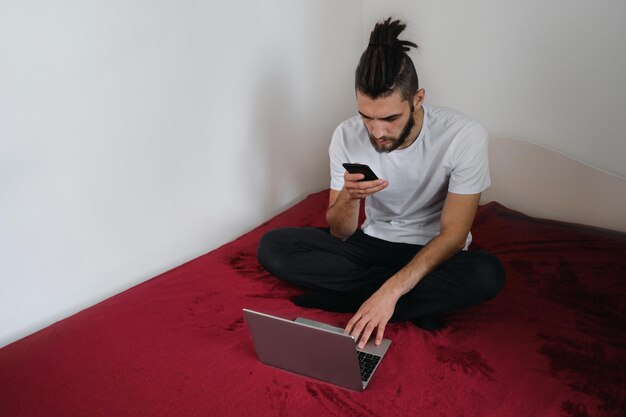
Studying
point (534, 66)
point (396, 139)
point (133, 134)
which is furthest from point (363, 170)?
point (534, 66)

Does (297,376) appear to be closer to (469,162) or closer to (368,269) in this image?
(368,269)

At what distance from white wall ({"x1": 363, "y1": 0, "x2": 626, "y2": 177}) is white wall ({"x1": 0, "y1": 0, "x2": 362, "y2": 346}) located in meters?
0.49

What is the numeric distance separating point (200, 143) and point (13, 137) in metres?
0.58

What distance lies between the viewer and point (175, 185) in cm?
168

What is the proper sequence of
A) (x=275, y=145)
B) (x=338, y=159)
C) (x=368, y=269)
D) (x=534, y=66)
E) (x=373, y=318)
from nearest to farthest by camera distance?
(x=373, y=318), (x=368, y=269), (x=338, y=159), (x=534, y=66), (x=275, y=145)

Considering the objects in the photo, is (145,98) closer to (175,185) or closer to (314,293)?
(175,185)

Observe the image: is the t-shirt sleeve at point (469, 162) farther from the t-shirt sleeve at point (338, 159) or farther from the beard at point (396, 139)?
the t-shirt sleeve at point (338, 159)

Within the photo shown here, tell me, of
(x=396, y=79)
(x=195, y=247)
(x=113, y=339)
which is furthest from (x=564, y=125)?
(x=113, y=339)

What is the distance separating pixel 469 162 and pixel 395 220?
0.28 metres

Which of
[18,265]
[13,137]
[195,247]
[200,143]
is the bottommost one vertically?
[195,247]

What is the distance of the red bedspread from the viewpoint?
3.53 feet

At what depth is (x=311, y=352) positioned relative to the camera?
108 cm

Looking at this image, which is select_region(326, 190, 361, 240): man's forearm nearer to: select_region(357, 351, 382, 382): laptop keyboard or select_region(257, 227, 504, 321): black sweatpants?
→ select_region(257, 227, 504, 321): black sweatpants

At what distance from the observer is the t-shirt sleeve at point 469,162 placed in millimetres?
1375
